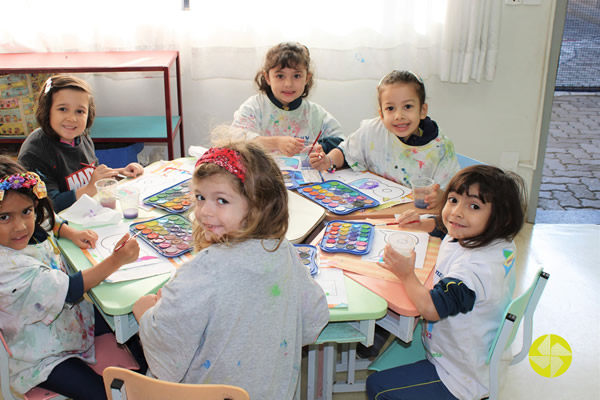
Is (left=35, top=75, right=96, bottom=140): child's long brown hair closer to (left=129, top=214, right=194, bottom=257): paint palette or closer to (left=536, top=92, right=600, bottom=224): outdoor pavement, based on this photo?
(left=129, top=214, right=194, bottom=257): paint palette

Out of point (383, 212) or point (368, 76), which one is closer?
point (383, 212)

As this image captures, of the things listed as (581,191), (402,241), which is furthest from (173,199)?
(581,191)

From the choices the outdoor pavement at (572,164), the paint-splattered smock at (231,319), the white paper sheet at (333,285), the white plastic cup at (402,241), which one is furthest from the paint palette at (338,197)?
the outdoor pavement at (572,164)

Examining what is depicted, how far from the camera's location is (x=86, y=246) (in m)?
1.85

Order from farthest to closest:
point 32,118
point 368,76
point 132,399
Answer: point 368,76
point 32,118
point 132,399

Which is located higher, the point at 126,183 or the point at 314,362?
the point at 126,183

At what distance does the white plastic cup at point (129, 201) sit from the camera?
207 centimetres

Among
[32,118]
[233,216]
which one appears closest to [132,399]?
[233,216]

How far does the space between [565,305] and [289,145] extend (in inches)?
61.2

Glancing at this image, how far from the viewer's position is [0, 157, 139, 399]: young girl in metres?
1.56

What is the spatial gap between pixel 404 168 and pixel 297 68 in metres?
0.72

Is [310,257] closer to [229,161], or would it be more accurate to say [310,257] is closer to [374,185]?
[229,161]

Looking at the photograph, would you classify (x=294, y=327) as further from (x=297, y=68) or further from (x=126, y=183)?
(x=297, y=68)

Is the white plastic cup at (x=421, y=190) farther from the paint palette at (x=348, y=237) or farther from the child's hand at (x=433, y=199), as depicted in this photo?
the paint palette at (x=348, y=237)
